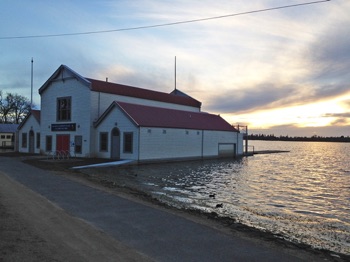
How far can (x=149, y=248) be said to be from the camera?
652 cm

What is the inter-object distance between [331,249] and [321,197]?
32.4ft

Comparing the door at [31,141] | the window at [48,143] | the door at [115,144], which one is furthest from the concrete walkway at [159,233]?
the door at [31,141]

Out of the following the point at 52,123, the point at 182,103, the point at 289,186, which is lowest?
the point at 289,186

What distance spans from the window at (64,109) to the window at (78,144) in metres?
2.64

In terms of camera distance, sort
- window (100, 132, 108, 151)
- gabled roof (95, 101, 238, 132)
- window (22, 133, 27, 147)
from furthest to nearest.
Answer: window (22, 133, 27, 147) → window (100, 132, 108, 151) → gabled roof (95, 101, 238, 132)

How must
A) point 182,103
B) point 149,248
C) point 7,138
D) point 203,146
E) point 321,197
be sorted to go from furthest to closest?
point 7,138 < point 182,103 < point 203,146 < point 321,197 < point 149,248

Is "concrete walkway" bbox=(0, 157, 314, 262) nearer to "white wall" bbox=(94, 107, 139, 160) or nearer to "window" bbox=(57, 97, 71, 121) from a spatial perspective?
"white wall" bbox=(94, 107, 139, 160)

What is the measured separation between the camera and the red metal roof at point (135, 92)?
119ft

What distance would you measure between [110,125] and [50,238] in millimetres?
27563

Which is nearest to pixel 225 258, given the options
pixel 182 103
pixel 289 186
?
pixel 289 186

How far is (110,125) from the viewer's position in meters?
34.0

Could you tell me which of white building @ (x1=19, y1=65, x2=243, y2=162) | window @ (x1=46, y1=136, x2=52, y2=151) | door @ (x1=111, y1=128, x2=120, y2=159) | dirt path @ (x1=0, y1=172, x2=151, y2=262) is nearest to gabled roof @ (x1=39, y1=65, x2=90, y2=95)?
white building @ (x1=19, y1=65, x2=243, y2=162)

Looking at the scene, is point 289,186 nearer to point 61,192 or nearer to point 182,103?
point 61,192

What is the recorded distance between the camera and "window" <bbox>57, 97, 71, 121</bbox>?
1478 inches
